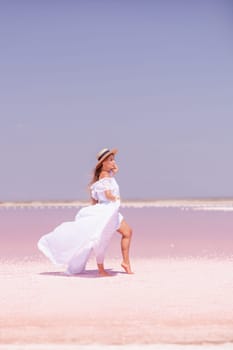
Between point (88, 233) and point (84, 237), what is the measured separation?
0.24 ft

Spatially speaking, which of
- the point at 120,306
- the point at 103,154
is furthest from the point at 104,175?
the point at 120,306

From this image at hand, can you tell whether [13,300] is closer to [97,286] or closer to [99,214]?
[97,286]

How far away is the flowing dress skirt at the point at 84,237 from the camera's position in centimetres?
846

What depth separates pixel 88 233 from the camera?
27.8 ft

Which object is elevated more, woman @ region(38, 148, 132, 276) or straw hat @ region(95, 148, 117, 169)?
straw hat @ region(95, 148, 117, 169)

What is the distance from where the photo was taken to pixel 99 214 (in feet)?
28.0

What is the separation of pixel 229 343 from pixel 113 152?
A: 4257mm

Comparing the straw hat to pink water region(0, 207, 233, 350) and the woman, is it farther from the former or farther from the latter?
pink water region(0, 207, 233, 350)

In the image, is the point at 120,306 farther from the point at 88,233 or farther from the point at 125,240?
the point at 125,240

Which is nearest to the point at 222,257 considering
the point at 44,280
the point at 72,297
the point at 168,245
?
the point at 168,245

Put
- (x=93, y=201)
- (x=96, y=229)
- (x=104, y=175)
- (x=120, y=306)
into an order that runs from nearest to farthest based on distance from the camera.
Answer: (x=120, y=306), (x=96, y=229), (x=104, y=175), (x=93, y=201)

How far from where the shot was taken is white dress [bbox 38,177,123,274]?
8469mm

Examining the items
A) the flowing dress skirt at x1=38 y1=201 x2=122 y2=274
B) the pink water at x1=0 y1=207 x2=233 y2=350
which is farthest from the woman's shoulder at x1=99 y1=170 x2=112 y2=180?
the pink water at x1=0 y1=207 x2=233 y2=350

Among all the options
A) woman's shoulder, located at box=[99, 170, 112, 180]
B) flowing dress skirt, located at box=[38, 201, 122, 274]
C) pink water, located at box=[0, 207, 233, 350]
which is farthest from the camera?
woman's shoulder, located at box=[99, 170, 112, 180]
